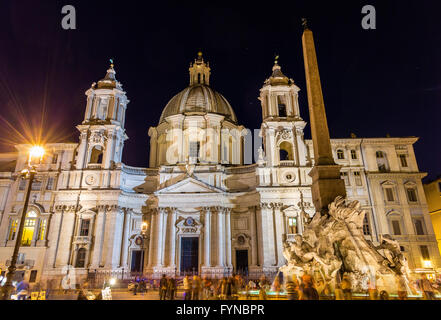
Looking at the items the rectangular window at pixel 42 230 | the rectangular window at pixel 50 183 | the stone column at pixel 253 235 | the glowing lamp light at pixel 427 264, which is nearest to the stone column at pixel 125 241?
the rectangular window at pixel 42 230

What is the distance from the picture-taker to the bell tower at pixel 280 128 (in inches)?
1202

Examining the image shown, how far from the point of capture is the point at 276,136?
106ft

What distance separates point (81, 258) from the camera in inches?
1121

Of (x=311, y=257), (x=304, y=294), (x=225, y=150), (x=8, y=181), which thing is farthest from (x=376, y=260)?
(x=8, y=181)

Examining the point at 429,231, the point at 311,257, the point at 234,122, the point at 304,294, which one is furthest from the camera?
the point at 234,122

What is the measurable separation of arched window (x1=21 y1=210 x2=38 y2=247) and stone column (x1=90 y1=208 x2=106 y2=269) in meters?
7.78

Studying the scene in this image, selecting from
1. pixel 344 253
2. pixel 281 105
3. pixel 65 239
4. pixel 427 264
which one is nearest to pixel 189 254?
pixel 65 239

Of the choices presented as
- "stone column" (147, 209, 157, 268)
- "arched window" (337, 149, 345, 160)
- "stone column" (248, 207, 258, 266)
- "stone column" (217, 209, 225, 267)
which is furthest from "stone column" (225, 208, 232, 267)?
"arched window" (337, 149, 345, 160)

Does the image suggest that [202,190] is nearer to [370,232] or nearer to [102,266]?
[102,266]

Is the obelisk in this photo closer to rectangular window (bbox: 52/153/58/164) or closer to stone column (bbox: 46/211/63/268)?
stone column (bbox: 46/211/63/268)

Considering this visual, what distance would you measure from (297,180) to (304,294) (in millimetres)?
22520

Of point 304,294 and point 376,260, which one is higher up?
point 376,260

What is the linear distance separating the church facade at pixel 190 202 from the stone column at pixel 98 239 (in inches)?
4.1

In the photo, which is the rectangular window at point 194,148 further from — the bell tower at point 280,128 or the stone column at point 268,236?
the stone column at point 268,236
